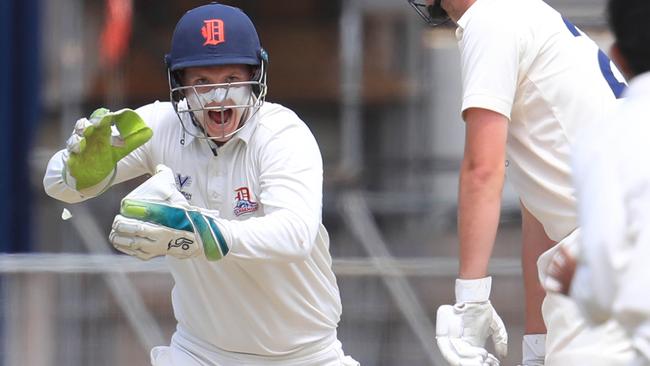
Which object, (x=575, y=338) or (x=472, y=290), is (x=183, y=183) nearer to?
(x=472, y=290)

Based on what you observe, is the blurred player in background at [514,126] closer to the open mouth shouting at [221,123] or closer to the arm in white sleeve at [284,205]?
the arm in white sleeve at [284,205]

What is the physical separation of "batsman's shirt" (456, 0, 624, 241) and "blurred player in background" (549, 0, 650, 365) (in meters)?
1.16

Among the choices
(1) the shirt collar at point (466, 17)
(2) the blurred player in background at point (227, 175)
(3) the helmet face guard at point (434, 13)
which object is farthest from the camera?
(3) the helmet face guard at point (434, 13)

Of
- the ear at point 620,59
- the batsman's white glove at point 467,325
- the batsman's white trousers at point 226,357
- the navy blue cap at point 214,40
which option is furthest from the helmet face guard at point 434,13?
the ear at point 620,59

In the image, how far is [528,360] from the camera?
4918mm

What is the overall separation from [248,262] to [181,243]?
0.40m

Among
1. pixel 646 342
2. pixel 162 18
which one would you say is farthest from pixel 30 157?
pixel 646 342

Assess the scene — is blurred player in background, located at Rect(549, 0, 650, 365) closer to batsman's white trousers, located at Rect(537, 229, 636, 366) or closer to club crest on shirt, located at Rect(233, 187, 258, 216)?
batsman's white trousers, located at Rect(537, 229, 636, 366)

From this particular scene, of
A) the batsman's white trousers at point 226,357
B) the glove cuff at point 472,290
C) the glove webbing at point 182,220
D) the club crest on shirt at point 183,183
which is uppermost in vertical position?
the glove webbing at point 182,220

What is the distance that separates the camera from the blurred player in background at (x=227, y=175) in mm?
4480

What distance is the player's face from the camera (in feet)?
14.8

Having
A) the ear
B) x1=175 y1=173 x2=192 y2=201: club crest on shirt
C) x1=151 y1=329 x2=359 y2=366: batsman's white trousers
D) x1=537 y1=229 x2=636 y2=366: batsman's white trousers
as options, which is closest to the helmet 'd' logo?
x1=175 y1=173 x2=192 y2=201: club crest on shirt

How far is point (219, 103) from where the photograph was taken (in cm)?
450

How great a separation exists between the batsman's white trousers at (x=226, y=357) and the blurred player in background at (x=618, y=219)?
172cm
